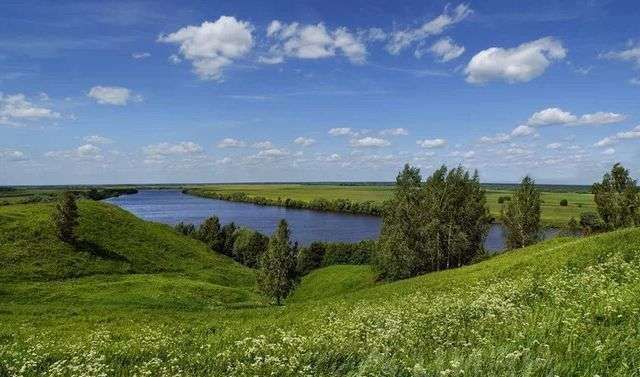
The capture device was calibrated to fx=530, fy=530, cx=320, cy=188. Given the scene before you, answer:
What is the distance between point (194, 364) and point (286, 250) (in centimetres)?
6013

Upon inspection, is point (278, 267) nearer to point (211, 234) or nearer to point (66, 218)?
point (66, 218)

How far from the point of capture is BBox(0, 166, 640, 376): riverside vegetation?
29.3ft

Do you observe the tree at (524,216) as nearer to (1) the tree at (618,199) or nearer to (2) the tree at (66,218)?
(1) the tree at (618,199)

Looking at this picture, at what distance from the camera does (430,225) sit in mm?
70750

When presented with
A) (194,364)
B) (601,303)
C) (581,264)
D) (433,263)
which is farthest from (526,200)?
(194,364)

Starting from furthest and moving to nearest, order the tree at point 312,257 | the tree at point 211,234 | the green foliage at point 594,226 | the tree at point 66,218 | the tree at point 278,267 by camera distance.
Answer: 1. the tree at point 211,234
2. the tree at point 312,257
3. the tree at point 66,218
4. the green foliage at point 594,226
5. the tree at point 278,267

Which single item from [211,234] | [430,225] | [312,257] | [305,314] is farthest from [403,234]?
[211,234]

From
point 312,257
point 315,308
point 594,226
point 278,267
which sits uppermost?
point 594,226

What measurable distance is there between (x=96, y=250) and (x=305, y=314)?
66482mm

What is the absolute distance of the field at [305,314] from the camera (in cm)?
877

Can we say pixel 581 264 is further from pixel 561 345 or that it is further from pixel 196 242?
pixel 196 242

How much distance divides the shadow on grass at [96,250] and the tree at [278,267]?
1213 inches

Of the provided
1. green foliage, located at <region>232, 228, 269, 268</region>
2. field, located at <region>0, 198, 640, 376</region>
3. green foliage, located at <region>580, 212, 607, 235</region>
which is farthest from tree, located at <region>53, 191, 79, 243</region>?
green foliage, located at <region>580, 212, 607, 235</region>

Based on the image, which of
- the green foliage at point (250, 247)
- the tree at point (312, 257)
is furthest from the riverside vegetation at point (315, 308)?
the green foliage at point (250, 247)
